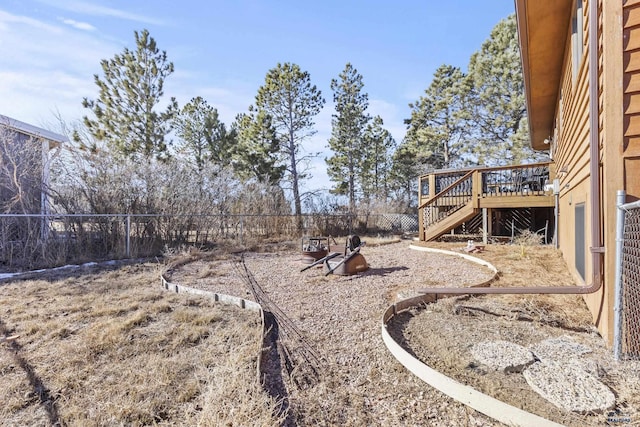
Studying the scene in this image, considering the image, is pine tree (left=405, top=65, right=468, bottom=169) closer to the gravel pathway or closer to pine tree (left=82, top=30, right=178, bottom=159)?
the gravel pathway

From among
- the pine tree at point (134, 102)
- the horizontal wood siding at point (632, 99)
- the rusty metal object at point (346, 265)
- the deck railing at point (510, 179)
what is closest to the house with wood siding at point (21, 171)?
the pine tree at point (134, 102)

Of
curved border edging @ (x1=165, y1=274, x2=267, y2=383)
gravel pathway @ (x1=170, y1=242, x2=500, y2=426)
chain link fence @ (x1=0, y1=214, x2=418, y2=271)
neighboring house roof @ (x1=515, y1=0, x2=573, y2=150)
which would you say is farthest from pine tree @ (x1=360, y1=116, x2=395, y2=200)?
curved border edging @ (x1=165, y1=274, x2=267, y2=383)

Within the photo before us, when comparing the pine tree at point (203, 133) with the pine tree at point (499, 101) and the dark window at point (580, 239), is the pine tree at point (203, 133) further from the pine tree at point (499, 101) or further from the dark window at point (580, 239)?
the dark window at point (580, 239)

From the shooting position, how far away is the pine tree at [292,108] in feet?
59.9

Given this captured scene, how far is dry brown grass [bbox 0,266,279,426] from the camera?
2041 mm

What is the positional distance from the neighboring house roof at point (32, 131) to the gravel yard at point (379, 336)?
614cm

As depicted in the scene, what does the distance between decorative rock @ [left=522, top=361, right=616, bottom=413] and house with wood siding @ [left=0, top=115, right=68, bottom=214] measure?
10.1 metres

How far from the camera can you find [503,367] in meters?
2.34

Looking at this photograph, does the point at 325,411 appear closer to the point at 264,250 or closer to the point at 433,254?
the point at 433,254

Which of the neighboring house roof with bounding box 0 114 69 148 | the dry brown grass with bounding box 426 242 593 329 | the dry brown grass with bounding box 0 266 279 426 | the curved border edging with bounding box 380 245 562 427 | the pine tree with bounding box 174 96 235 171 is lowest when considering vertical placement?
the dry brown grass with bounding box 0 266 279 426

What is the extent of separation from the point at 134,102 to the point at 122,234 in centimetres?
985

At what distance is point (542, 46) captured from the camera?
543cm

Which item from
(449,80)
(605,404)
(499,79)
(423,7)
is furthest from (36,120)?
(449,80)

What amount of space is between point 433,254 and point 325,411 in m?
6.81
